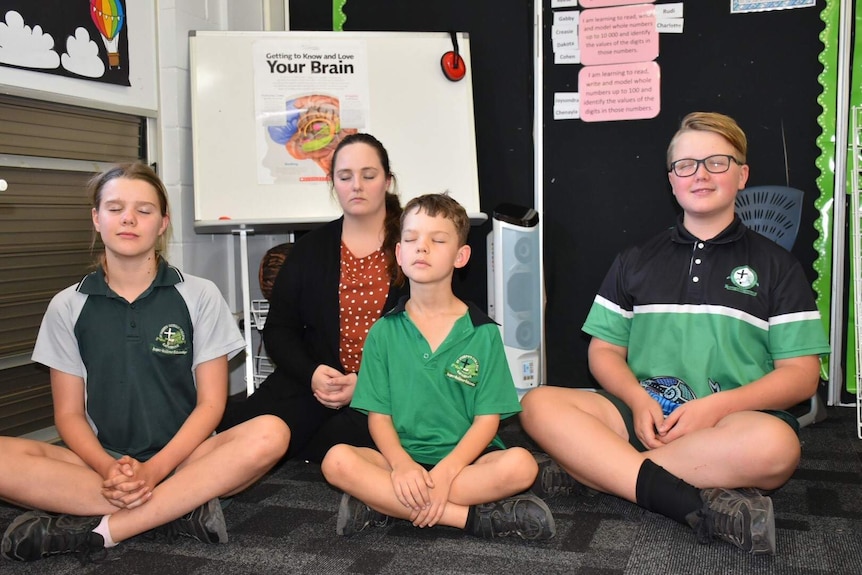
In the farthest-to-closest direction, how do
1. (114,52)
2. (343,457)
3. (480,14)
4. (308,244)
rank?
(480,14) < (114,52) < (308,244) < (343,457)

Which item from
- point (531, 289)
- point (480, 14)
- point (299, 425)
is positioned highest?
point (480, 14)

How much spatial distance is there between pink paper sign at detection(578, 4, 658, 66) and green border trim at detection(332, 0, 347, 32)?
36.1 inches

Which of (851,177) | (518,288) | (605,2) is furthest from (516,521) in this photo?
(605,2)

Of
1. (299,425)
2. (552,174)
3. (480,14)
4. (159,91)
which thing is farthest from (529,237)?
(159,91)

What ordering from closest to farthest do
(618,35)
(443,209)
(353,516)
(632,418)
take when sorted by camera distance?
(353,516)
(443,209)
(632,418)
(618,35)

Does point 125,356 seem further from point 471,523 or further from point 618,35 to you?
point 618,35

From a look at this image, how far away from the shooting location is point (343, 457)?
1.53m

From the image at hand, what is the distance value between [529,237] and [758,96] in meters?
0.94

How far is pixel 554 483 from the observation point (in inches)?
69.5

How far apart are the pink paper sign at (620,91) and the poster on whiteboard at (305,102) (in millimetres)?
816

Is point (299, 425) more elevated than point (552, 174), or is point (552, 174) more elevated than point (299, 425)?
point (552, 174)

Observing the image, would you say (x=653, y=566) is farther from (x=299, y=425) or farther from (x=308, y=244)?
(x=308, y=244)

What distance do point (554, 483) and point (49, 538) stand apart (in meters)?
1.03

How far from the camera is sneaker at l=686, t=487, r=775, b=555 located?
1398 millimetres
